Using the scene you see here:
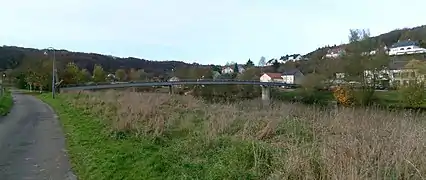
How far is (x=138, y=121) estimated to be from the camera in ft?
39.6

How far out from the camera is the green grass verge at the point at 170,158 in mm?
6129

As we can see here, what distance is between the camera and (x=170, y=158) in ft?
24.6

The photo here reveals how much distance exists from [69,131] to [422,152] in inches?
432

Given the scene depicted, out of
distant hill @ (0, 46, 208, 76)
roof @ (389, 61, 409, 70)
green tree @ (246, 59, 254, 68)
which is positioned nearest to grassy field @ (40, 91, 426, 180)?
Result: roof @ (389, 61, 409, 70)

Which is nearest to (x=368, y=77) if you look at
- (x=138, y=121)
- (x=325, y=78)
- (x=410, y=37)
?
(x=325, y=78)

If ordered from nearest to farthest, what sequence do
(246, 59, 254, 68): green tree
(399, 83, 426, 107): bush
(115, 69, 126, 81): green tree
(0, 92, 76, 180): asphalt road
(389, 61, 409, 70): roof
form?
1. (0, 92, 76, 180): asphalt road
2. (399, 83, 426, 107): bush
3. (389, 61, 409, 70): roof
4. (115, 69, 126, 81): green tree
5. (246, 59, 254, 68): green tree

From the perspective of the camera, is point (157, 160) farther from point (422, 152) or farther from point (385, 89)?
point (385, 89)

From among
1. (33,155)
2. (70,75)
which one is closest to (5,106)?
(33,155)

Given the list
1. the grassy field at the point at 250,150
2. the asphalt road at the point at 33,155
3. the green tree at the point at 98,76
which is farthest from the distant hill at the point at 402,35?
the asphalt road at the point at 33,155

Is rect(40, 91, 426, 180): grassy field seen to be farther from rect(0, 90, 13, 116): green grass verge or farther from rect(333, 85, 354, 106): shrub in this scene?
rect(333, 85, 354, 106): shrub

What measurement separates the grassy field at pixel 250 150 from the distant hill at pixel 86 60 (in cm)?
5903

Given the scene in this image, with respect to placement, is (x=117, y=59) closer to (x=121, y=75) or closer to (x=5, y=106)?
(x=121, y=75)

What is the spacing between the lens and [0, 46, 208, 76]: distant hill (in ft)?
279

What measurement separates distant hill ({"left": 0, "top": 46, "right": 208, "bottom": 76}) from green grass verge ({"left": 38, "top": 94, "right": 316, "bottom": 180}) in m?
59.7
